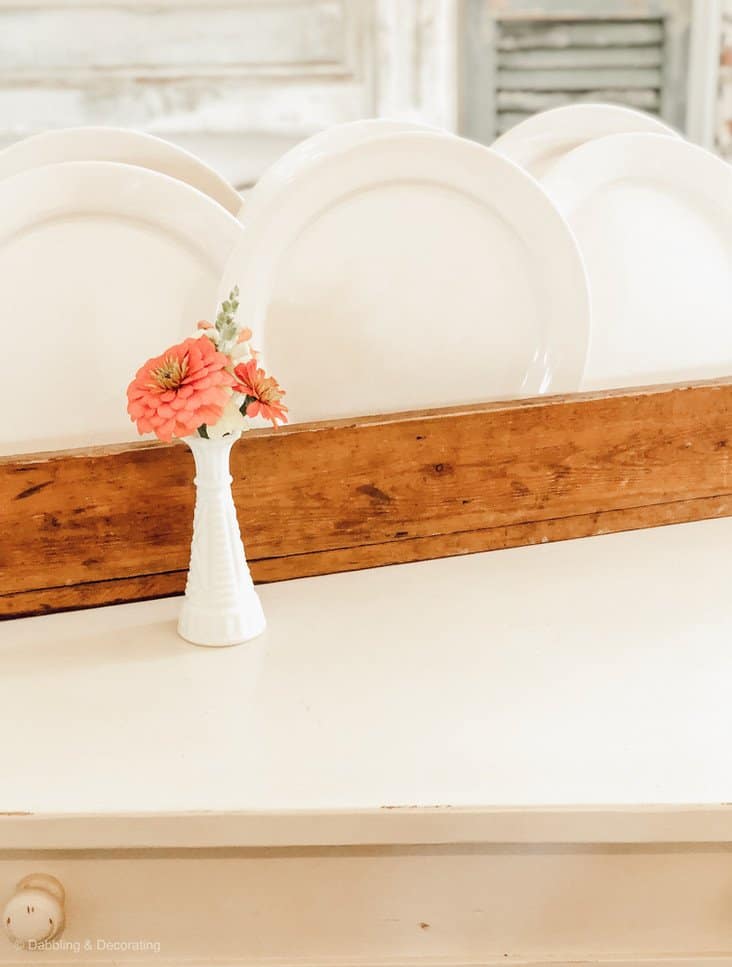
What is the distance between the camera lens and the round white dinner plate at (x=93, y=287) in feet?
2.87

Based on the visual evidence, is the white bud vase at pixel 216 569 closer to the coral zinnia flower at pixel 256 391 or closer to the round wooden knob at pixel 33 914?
the coral zinnia flower at pixel 256 391

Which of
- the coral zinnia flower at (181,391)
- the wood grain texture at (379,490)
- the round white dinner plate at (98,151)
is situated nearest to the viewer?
the coral zinnia flower at (181,391)

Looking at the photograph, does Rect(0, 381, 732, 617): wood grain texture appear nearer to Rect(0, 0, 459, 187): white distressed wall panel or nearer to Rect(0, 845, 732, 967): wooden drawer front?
Rect(0, 845, 732, 967): wooden drawer front

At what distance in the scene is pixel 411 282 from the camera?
970mm

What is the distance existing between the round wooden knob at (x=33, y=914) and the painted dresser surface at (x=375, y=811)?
1 centimetres

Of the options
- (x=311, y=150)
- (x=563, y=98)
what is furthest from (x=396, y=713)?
(x=563, y=98)

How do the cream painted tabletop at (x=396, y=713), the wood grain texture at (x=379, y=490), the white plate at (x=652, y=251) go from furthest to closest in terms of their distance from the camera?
the white plate at (x=652, y=251) → the wood grain texture at (x=379, y=490) → the cream painted tabletop at (x=396, y=713)

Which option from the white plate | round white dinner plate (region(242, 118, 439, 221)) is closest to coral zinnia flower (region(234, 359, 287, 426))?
round white dinner plate (region(242, 118, 439, 221))

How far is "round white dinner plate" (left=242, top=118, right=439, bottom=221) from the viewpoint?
91 centimetres

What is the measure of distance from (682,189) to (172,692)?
32.6 inches

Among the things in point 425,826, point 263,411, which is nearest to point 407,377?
point 263,411

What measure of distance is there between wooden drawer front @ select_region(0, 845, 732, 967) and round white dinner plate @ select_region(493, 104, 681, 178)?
2.69 feet

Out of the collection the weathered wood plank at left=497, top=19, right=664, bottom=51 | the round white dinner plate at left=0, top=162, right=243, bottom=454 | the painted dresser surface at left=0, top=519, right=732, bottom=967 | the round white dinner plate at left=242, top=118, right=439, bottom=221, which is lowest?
the painted dresser surface at left=0, top=519, right=732, bottom=967

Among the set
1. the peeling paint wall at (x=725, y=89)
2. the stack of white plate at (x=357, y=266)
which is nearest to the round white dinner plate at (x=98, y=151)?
the stack of white plate at (x=357, y=266)
